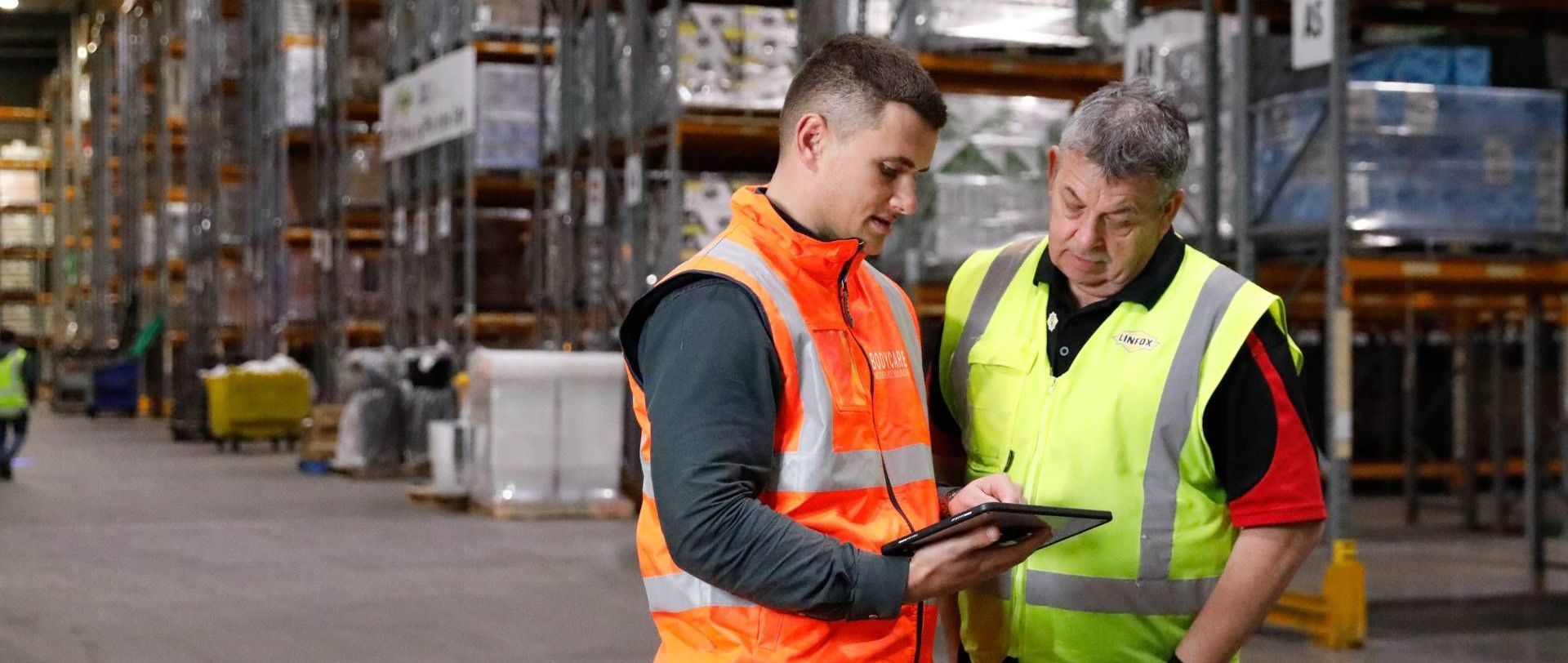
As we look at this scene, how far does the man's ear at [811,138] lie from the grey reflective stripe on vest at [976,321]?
0.49m

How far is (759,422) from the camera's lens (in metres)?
2.00

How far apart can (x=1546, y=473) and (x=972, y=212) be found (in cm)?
739

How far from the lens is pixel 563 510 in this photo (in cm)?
1231

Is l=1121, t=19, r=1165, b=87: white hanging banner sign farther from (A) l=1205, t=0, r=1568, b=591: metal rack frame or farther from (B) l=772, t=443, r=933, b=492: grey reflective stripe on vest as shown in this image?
(B) l=772, t=443, r=933, b=492: grey reflective stripe on vest

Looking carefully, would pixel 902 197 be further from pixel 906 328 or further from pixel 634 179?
pixel 634 179

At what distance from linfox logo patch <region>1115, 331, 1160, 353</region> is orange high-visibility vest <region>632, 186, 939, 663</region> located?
1.04 ft

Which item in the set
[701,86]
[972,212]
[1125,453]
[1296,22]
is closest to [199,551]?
[701,86]

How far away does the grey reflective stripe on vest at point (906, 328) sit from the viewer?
2.29 m

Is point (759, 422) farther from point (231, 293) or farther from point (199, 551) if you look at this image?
point (231, 293)

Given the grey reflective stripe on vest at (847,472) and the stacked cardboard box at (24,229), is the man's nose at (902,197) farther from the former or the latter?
the stacked cardboard box at (24,229)

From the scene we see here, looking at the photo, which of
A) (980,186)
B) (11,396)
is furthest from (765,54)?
(11,396)

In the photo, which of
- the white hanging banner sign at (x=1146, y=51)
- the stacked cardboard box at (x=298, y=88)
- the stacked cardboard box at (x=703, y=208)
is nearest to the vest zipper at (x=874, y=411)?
the white hanging banner sign at (x=1146, y=51)

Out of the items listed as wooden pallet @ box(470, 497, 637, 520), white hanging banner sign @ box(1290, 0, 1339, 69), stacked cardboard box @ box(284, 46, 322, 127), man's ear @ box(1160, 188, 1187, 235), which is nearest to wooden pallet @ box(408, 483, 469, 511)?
wooden pallet @ box(470, 497, 637, 520)

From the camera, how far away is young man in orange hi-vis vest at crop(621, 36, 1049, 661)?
1.97 metres
